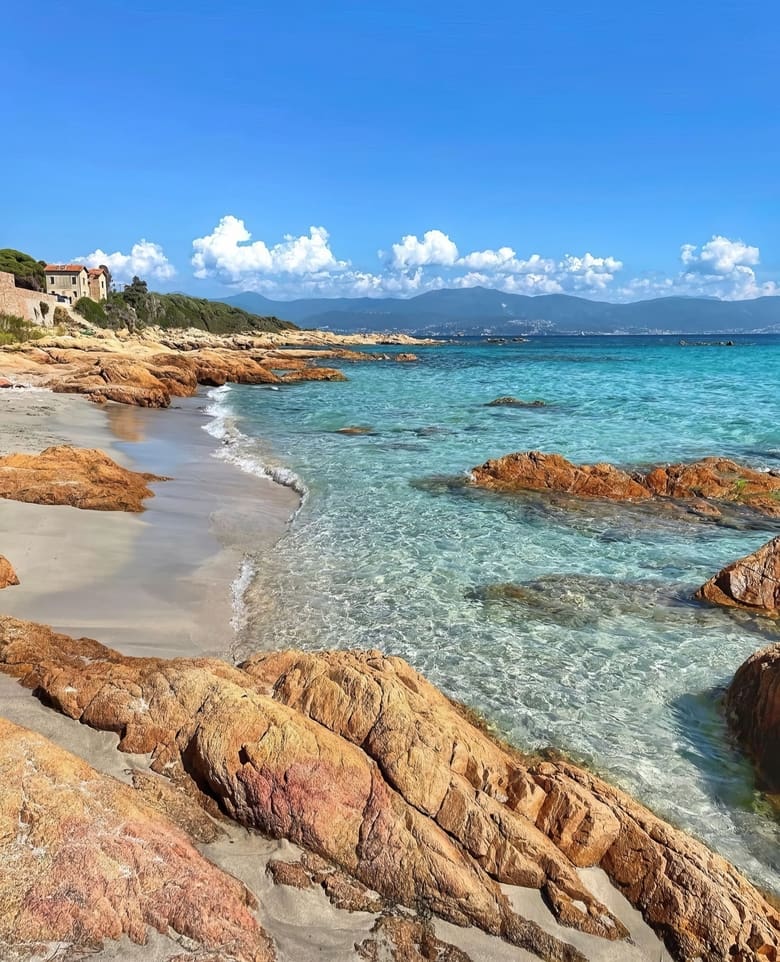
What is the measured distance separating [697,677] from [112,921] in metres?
5.48

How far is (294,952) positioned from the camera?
2811 millimetres

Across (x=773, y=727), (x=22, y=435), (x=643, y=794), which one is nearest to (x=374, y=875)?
(x=643, y=794)

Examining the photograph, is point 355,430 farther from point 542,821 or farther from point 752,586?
point 542,821

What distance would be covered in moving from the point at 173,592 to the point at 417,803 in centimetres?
487

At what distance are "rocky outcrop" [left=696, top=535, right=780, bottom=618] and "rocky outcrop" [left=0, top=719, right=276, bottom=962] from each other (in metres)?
6.74

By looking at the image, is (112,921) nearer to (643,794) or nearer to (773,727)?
(643,794)

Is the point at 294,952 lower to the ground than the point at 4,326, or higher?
lower

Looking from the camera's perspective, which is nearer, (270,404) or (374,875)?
(374,875)

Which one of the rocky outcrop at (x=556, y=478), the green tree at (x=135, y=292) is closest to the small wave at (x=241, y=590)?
the rocky outcrop at (x=556, y=478)

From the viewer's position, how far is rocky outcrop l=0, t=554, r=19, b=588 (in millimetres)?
6777

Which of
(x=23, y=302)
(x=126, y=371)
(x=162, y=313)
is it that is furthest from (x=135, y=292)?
(x=126, y=371)

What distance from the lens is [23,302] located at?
51250mm

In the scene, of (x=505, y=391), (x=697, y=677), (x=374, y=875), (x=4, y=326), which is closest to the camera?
(x=374, y=875)

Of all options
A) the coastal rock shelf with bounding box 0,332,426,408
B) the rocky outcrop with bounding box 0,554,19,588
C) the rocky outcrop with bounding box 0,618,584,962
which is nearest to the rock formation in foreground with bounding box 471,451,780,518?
the rocky outcrop with bounding box 0,554,19,588
